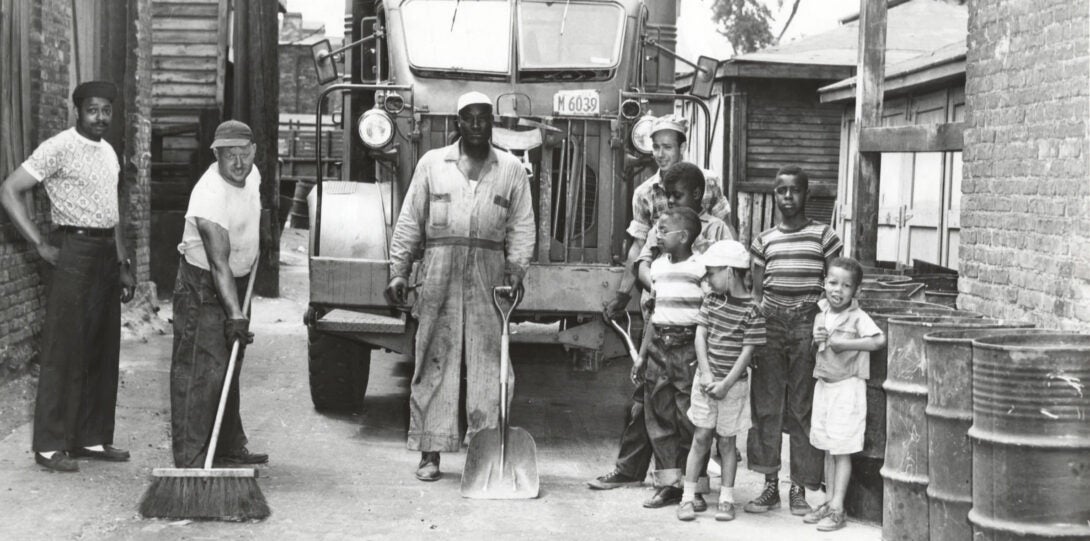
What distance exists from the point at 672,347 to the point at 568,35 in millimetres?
3171

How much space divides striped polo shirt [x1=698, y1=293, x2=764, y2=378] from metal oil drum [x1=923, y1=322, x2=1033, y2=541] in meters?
0.92

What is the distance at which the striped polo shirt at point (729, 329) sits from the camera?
6.17m

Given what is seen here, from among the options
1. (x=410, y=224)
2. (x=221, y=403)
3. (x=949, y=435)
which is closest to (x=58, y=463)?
(x=221, y=403)

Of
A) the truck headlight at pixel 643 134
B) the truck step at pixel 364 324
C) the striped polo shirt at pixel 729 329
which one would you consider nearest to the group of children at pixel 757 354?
the striped polo shirt at pixel 729 329

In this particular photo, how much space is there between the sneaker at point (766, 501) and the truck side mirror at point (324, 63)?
169 inches

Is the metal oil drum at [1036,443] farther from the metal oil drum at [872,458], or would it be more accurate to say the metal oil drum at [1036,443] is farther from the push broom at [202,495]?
the push broom at [202,495]

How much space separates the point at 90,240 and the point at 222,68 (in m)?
10.1

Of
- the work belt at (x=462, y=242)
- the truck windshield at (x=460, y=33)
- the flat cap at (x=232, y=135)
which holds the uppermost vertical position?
the truck windshield at (x=460, y=33)

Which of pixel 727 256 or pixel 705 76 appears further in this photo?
pixel 705 76

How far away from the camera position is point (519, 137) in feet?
27.3

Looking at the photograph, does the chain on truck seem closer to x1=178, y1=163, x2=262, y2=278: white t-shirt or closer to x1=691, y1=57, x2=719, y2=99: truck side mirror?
x1=691, y1=57, x2=719, y2=99: truck side mirror

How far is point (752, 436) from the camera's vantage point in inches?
256

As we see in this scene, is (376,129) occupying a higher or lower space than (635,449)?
higher

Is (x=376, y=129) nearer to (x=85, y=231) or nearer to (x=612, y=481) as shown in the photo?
(x=85, y=231)
